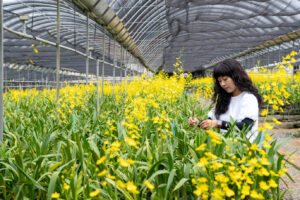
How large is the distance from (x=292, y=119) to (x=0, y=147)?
22.0 ft

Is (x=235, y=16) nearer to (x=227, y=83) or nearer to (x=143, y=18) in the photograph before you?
(x=143, y=18)

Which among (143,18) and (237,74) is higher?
(143,18)

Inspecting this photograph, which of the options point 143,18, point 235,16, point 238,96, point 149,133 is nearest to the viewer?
point 238,96

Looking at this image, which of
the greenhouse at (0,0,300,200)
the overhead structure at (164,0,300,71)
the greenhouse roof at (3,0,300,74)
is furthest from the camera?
the overhead structure at (164,0,300,71)

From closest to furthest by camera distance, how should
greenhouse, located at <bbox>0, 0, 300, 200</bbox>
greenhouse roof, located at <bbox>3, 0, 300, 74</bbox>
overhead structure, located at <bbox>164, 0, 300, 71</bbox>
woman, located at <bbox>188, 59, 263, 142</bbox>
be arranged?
1. greenhouse, located at <bbox>0, 0, 300, 200</bbox>
2. woman, located at <bbox>188, 59, 263, 142</bbox>
3. greenhouse roof, located at <bbox>3, 0, 300, 74</bbox>
4. overhead structure, located at <bbox>164, 0, 300, 71</bbox>

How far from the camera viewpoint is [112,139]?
2.50m

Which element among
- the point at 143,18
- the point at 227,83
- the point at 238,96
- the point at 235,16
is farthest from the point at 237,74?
the point at 235,16

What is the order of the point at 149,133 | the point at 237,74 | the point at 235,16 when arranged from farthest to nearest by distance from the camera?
the point at 235,16 < the point at 149,133 < the point at 237,74

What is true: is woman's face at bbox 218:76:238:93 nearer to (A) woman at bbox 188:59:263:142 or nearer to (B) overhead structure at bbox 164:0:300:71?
(A) woman at bbox 188:59:263:142

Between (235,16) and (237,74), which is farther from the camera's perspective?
(235,16)

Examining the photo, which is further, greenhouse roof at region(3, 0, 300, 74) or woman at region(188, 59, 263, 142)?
greenhouse roof at region(3, 0, 300, 74)

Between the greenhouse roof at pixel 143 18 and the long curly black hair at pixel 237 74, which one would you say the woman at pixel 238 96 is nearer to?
the long curly black hair at pixel 237 74

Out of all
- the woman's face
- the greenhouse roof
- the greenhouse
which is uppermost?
the greenhouse roof

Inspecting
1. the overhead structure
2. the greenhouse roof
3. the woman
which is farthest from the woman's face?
the overhead structure
